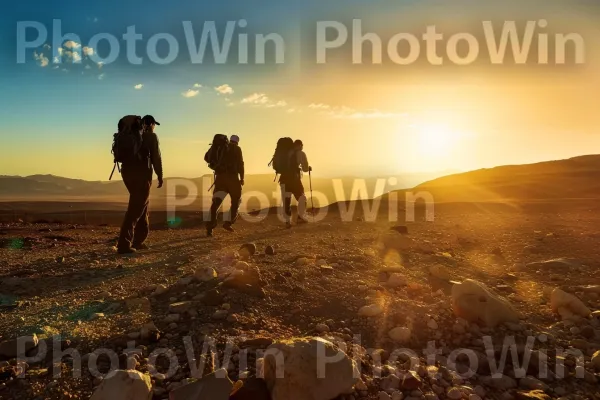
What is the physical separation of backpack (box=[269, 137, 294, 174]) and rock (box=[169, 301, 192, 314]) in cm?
897

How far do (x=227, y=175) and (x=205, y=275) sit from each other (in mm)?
6188

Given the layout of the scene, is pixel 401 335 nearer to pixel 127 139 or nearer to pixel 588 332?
pixel 588 332

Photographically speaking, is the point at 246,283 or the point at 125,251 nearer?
the point at 246,283

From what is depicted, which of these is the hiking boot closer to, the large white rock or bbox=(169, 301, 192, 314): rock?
bbox=(169, 301, 192, 314): rock

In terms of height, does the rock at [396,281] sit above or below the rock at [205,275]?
below

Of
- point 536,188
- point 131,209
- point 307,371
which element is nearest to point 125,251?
point 131,209

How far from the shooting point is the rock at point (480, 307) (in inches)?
175

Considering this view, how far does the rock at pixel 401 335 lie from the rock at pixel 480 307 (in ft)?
2.78

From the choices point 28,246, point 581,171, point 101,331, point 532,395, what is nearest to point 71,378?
point 101,331

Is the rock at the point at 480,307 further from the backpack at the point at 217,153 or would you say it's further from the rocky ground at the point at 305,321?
the backpack at the point at 217,153

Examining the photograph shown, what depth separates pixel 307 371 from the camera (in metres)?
3.00

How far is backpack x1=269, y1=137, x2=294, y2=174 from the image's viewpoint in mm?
12984

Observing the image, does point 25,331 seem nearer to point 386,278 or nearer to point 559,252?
point 386,278

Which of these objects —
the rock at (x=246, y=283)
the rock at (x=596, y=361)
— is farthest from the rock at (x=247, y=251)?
the rock at (x=596, y=361)
